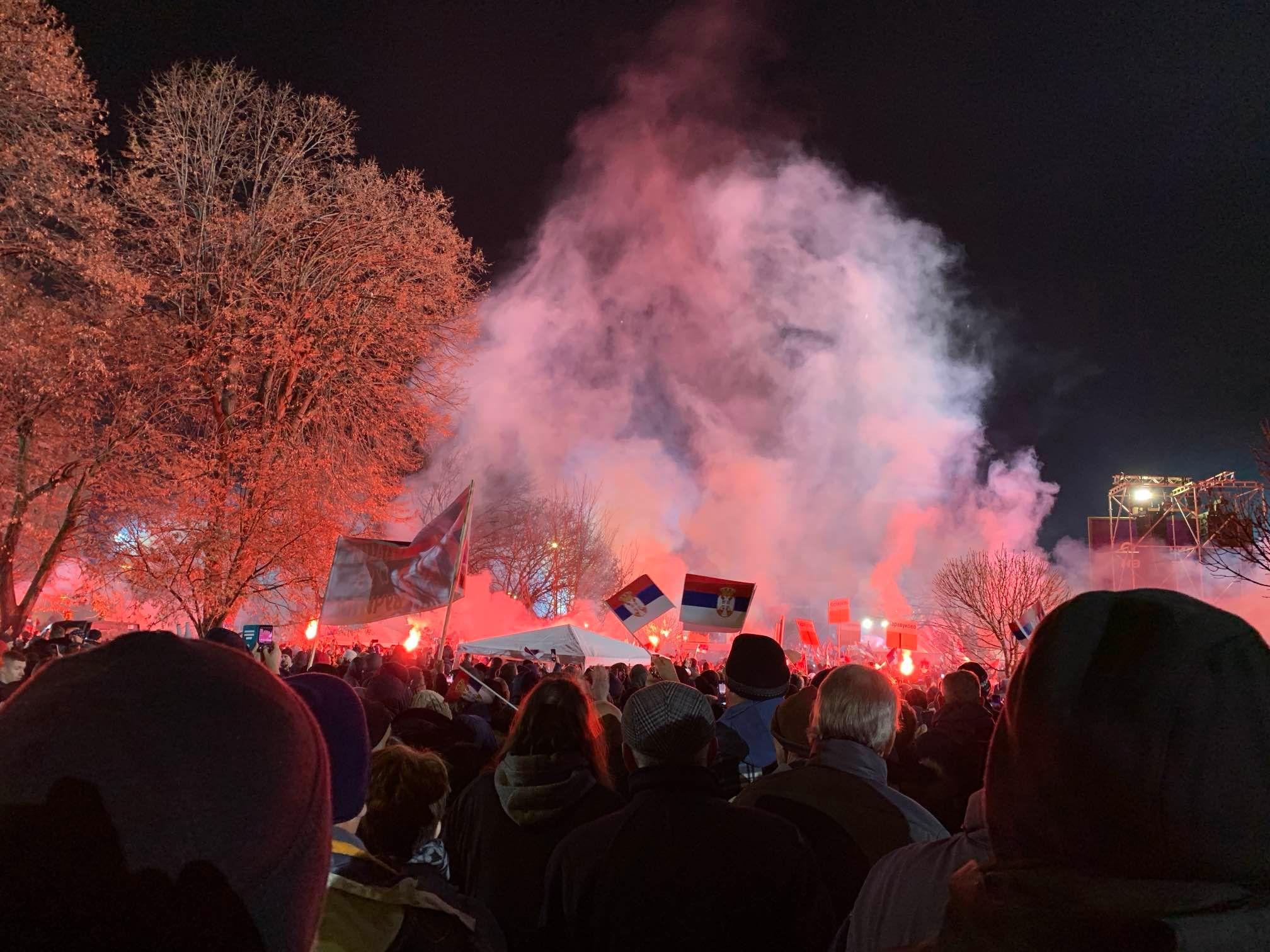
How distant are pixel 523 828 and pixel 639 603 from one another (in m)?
12.8

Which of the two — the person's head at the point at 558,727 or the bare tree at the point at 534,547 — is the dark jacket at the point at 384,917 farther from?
the bare tree at the point at 534,547

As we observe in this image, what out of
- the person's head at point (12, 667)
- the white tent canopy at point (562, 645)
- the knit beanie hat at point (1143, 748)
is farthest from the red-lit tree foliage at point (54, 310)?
the knit beanie hat at point (1143, 748)

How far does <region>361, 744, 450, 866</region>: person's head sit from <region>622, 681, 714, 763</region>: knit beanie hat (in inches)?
27.6

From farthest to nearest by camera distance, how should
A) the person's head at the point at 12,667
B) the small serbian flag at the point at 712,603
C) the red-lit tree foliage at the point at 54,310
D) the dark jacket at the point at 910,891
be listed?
the small serbian flag at the point at 712,603 → the red-lit tree foliage at the point at 54,310 → the person's head at the point at 12,667 → the dark jacket at the point at 910,891

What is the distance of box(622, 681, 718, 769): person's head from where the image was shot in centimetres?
281

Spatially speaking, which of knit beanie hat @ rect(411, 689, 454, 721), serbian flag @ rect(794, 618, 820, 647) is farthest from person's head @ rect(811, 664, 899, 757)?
serbian flag @ rect(794, 618, 820, 647)

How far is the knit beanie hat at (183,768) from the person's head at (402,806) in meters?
1.83

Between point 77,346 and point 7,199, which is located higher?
point 7,199

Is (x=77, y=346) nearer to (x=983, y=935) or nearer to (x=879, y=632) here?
(x=983, y=935)

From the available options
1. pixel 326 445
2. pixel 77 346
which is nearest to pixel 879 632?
pixel 326 445

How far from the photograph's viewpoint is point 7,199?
13.4 meters

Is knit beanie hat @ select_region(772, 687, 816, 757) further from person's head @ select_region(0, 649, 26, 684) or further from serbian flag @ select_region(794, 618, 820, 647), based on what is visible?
serbian flag @ select_region(794, 618, 820, 647)

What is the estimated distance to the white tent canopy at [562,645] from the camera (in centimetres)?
1808

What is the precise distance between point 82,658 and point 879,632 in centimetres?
5189
